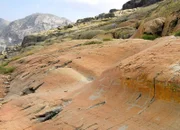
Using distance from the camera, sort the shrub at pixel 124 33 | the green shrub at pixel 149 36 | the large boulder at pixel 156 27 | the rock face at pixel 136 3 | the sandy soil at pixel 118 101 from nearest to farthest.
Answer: the sandy soil at pixel 118 101
the green shrub at pixel 149 36
the large boulder at pixel 156 27
the shrub at pixel 124 33
the rock face at pixel 136 3

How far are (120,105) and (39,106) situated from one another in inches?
149

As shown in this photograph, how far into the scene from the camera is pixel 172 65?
6.93 metres

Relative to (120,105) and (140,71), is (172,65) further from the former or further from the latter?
(120,105)

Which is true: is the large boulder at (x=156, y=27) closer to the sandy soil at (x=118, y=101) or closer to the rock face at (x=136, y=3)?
the sandy soil at (x=118, y=101)

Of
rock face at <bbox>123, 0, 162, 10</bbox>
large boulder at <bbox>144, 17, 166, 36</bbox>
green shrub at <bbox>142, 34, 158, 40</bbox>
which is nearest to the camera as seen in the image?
green shrub at <bbox>142, 34, 158, 40</bbox>

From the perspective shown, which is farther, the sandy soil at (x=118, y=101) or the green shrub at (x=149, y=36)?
the green shrub at (x=149, y=36)

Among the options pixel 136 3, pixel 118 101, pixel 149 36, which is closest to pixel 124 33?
pixel 149 36

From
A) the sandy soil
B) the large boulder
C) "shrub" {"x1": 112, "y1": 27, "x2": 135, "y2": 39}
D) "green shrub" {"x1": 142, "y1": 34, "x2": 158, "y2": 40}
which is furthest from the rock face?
the sandy soil

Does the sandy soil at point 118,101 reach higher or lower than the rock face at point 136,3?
lower

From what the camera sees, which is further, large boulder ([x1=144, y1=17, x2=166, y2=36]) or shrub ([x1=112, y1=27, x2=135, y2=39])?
shrub ([x1=112, y1=27, x2=135, y2=39])

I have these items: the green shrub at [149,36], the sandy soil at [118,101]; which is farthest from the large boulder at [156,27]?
the sandy soil at [118,101]

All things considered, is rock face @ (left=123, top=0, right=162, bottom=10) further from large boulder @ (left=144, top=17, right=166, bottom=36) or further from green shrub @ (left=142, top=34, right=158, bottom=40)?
green shrub @ (left=142, top=34, right=158, bottom=40)

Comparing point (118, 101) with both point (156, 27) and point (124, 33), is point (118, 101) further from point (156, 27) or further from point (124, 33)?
point (124, 33)

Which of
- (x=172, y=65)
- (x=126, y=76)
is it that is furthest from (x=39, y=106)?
(x=172, y=65)
